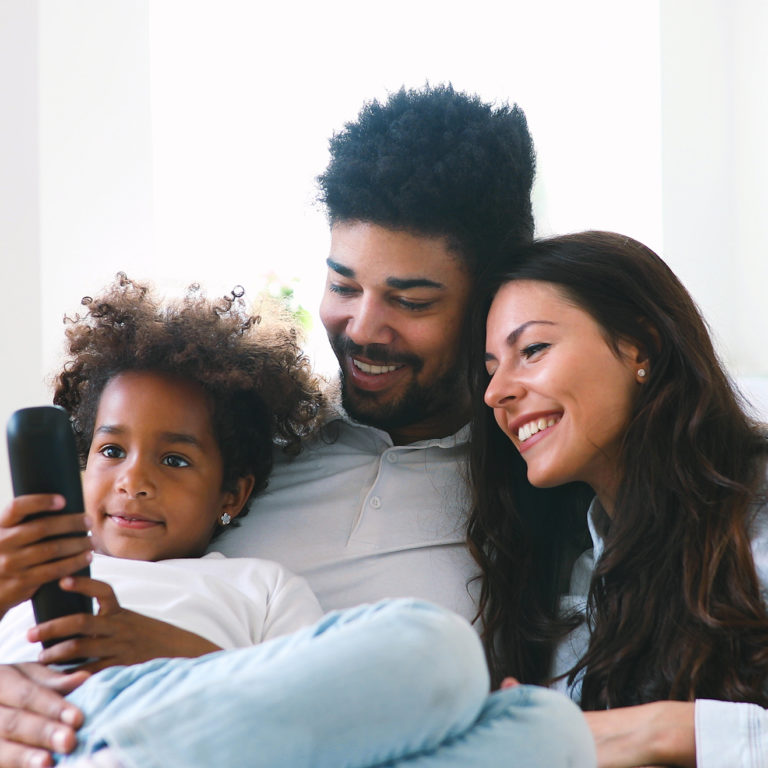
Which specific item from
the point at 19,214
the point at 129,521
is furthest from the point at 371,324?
the point at 19,214

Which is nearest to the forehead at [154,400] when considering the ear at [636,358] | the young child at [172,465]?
the young child at [172,465]

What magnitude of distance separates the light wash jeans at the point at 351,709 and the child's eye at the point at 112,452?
68cm

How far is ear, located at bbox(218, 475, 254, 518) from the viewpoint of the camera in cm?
160

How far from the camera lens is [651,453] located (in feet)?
4.57

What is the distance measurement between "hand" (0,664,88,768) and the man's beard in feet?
2.55

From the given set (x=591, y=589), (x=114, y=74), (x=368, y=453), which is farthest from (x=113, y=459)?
(x=114, y=74)

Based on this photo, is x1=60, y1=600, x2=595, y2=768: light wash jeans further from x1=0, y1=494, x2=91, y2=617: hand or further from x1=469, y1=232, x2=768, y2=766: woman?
x1=469, y1=232, x2=768, y2=766: woman

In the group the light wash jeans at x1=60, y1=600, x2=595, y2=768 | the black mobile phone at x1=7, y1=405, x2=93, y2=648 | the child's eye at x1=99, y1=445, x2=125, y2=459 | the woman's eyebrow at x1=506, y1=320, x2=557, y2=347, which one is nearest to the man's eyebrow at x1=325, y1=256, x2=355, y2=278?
the woman's eyebrow at x1=506, y1=320, x2=557, y2=347

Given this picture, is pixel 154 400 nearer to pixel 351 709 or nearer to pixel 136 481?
pixel 136 481

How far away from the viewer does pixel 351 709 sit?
749 millimetres

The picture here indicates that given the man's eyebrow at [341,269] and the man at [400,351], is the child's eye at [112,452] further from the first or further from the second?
the man's eyebrow at [341,269]

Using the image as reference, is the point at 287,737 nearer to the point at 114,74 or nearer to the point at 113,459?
the point at 113,459

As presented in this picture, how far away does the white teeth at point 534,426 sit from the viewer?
143 cm

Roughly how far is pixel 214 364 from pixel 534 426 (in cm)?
50
